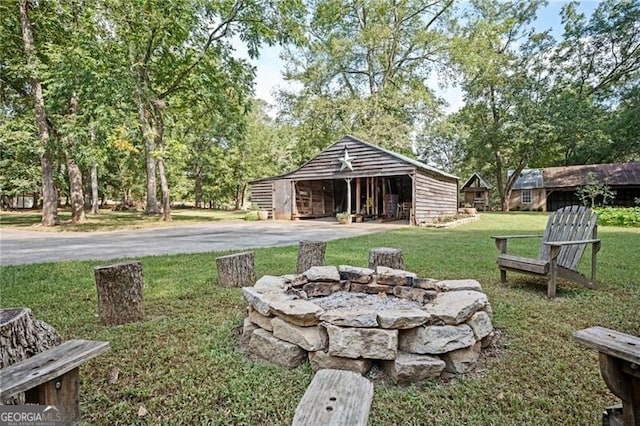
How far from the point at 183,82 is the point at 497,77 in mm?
21453

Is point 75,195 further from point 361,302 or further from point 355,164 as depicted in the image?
point 361,302

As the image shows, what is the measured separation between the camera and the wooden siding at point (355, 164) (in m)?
16.2

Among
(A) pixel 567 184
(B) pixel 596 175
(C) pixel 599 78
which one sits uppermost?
(C) pixel 599 78

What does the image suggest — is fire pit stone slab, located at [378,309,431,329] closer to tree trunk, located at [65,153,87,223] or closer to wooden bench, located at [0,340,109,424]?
wooden bench, located at [0,340,109,424]

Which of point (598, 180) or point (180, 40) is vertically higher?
point (180, 40)

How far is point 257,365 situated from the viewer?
266 cm

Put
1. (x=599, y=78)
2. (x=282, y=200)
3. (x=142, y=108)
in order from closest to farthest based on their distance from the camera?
1. (x=142, y=108)
2. (x=282, y=200)
3. (x=599, y=78)

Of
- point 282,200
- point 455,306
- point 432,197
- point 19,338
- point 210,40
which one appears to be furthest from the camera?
point 282,200

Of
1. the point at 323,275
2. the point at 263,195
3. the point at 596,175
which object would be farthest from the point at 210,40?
the point at 596,175

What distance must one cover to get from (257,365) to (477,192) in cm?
3007

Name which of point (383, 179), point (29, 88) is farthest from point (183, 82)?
point (383, 179)

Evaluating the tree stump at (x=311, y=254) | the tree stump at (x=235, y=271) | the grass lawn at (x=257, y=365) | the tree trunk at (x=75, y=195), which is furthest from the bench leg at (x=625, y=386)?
the tree trunk at (x=75, y=195)

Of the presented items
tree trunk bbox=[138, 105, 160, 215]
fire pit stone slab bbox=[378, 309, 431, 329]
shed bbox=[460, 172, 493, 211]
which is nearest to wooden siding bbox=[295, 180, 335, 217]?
tree trunk bbox=[138, 105, 160, 215]

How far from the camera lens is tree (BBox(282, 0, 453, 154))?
2281 centimetres
